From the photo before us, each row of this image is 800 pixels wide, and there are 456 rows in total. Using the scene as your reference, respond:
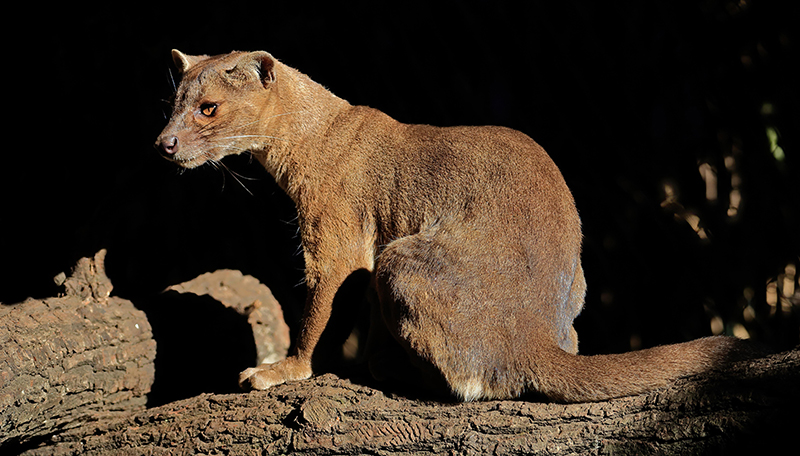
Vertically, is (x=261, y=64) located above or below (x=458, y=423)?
above

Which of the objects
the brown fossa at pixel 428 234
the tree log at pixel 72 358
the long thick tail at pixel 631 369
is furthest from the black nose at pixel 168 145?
the long thick tail at pixel 631 369

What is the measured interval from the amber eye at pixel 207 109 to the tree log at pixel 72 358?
4.32 feet

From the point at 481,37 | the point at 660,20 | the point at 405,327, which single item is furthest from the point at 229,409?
the point at 660,20

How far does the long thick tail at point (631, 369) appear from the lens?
110 inches

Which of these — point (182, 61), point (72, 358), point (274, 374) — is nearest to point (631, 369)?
point (274, 374)

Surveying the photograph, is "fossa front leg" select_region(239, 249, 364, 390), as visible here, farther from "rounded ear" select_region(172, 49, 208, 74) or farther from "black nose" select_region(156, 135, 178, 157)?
"rounded ear" select_region(172, 49, 208, 74)

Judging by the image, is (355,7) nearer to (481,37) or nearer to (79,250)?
(481,37)

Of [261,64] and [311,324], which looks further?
[261,64]

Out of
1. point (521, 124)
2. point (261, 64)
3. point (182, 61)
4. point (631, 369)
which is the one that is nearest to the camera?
point (631, 369)

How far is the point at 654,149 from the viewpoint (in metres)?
4.47

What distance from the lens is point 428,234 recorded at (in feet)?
11.9

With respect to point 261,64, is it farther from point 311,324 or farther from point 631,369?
point 631,369

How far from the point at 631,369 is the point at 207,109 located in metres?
2.74

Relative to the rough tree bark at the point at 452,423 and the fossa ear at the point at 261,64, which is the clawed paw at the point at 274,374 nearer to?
the rough tree bark at the point at 452,423
